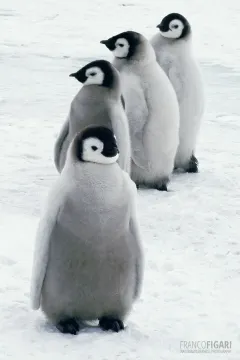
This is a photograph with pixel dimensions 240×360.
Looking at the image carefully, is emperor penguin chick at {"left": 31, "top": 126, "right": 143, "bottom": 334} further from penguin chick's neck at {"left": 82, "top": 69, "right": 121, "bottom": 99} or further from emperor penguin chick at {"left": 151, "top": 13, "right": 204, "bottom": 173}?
emperor penguin chick at {"left": 151, "top": 13, "right": 204, "bottom": 173}

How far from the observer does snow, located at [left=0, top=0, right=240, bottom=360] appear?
10.5 feet

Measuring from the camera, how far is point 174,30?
5875mm

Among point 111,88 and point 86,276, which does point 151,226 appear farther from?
point 86,276

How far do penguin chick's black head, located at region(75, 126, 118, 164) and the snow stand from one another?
0.70 meters

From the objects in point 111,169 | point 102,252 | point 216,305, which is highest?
point 111,169

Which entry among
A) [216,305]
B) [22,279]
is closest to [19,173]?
[22,279]

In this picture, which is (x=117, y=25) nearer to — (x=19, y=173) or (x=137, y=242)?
(x=19, y=173)

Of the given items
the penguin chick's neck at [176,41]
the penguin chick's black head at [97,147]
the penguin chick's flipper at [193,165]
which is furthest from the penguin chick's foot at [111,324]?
the penguin chick's neck at [176,41]

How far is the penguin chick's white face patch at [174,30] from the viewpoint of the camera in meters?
5.85

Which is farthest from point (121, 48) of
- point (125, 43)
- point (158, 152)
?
point (158, 152)

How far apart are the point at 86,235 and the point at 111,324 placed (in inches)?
16.0

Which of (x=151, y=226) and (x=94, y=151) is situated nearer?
(x=94, y=151)

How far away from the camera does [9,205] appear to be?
16.2ft

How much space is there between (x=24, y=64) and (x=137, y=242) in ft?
23.0
